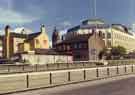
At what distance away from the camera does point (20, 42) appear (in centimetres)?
12025

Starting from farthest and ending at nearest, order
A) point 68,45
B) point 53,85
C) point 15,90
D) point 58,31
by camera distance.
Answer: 1. point 58,31
2. point 68,45
3. point 53,85
4. point 15,90

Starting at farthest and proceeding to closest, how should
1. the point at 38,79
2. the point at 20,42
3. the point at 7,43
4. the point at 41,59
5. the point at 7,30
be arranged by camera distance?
the point at 20,42
the point at 7,43
the point at 7,30
the point at 41,59
the point at 38,79

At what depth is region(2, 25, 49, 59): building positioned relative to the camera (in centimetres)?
11504

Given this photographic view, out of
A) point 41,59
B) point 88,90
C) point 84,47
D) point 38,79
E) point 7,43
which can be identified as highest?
point 7,43

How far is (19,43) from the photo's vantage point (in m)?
118

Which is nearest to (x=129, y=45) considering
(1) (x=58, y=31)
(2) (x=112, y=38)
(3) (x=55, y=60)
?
(2) (x=112, y=38)

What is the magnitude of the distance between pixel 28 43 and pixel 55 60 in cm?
4871

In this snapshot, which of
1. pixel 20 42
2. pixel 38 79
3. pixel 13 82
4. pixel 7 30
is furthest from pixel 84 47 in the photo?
pixel 13 82

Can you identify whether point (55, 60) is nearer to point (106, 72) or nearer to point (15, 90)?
point (106, 72)

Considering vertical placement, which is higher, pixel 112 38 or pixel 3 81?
pixel 112 38

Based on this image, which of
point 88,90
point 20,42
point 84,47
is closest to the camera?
point 88,90

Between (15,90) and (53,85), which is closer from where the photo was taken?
(15,90)

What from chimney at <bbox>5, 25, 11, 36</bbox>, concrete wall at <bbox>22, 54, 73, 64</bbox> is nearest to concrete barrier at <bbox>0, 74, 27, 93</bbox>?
concrete wall at <bbox>22, 54, 73, 64</bbox>

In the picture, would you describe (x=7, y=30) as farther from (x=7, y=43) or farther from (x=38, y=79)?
(x=38, y=79)
